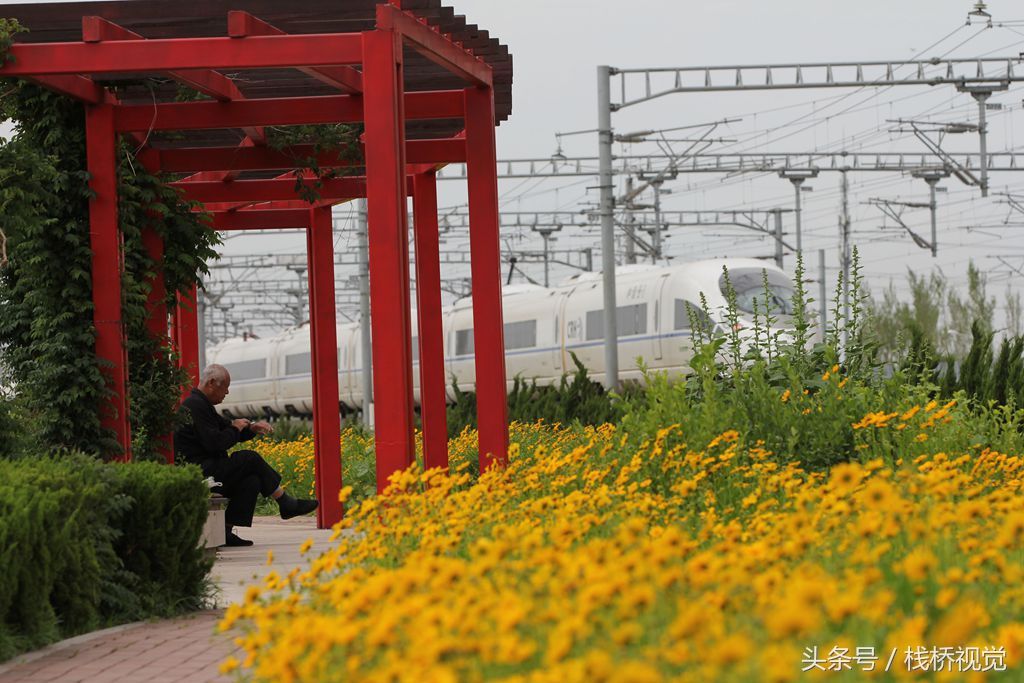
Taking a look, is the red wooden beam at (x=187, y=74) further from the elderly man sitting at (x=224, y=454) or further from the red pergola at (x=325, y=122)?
the elderly man sitting at (x=224, y=454)

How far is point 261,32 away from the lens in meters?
Result: 9.29

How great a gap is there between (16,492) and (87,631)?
0.83 meters

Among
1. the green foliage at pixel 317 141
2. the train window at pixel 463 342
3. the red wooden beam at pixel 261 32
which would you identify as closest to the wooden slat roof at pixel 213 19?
the red wooden beam at pixel 261 32

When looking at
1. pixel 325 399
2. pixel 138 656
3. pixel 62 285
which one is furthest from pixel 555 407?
pixel 138 656

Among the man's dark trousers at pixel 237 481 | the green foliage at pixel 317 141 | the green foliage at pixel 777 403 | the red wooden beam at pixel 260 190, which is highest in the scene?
the green foliage at pixel 317 141

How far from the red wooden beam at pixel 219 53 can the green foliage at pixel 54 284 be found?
112 centimetres

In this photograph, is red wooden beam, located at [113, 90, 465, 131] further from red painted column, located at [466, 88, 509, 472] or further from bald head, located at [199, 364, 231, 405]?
bald head, located at [199, 364, 231, 405]

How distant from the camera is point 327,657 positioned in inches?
130

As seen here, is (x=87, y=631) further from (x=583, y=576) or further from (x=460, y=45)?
(x=460, y=45)

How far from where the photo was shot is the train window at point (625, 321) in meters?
30.2

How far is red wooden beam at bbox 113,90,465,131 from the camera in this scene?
10703 millimetres

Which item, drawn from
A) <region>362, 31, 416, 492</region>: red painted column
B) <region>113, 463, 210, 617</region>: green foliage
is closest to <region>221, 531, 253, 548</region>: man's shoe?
Answer: <region>362, 31, 416, 492</region>: red painted column

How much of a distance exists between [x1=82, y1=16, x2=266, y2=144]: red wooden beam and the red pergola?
0.05 ft

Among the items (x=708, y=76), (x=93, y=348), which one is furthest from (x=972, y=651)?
(x=708, y=76)
